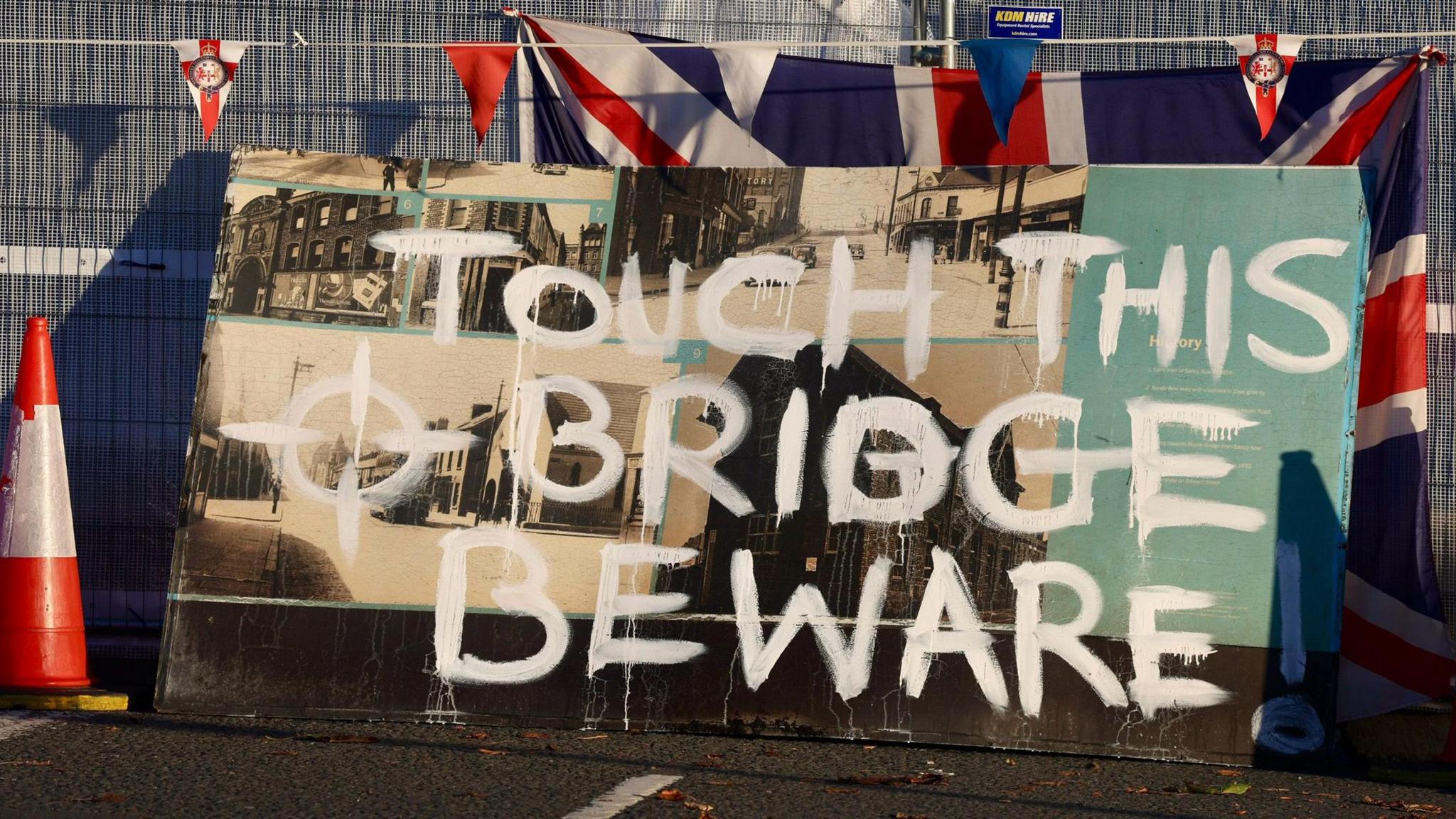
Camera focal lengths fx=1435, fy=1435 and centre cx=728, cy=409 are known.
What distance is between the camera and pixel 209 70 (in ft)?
17.2

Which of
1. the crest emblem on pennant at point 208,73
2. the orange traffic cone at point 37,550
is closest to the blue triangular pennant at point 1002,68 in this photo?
the crest emblem on pennant at point 208,73

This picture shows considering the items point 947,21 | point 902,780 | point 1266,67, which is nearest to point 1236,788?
point 902,780

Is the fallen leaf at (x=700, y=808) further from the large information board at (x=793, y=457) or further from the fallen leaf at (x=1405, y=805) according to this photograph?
the fallen leaf at (x=1405, y=805)

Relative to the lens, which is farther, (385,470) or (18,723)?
(385,470)

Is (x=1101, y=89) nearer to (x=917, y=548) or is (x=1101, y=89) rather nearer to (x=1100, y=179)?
(x=1100, y=179)

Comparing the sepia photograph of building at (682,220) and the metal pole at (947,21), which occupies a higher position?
the metal pole at (947,21)

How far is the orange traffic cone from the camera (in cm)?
472

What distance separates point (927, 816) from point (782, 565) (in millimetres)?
1076

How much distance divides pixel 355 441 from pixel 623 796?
157cm

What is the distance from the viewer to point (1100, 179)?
14.6ft

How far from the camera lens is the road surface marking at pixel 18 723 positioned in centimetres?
414

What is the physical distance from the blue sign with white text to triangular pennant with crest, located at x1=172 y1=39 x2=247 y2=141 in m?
2.86

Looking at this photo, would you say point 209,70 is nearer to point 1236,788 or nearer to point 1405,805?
point 1236,788

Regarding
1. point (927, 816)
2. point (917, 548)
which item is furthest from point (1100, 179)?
point (927, 816)
